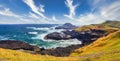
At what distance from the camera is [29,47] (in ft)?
367

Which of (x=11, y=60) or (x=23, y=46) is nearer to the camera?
(x=11, y=60)

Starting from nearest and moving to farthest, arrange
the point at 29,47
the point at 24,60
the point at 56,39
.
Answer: the point at 24,60 → the point at 29,47 → the point at 56,39

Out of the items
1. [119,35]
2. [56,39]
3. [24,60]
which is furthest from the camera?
[56,39]

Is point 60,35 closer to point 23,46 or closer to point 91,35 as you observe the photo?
point 91,35

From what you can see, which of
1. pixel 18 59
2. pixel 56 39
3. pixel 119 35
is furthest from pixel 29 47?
pixel 18 59

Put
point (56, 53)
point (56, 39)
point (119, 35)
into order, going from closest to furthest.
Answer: point (119, 35)
point (56, 53)
point (56, 39)

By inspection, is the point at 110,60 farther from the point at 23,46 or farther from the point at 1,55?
the point at 23,46

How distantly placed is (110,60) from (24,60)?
399 inches

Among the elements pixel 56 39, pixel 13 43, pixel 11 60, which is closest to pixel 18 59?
pixel 11 60

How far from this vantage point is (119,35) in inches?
2963

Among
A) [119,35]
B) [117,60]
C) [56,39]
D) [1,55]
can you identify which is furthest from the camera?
[56,39]

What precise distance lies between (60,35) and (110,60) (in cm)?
15910

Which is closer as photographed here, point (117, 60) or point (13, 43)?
point (117, 60)

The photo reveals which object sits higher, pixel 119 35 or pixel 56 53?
pixel 119 35
